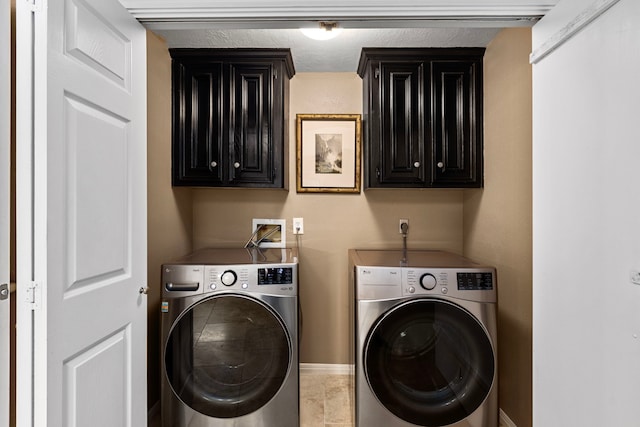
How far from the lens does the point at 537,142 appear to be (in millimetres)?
1205

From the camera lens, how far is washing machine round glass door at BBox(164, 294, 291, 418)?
176 centimetres

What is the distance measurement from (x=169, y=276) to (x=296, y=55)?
1689mm

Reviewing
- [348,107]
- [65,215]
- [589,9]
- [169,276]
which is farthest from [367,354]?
[348,107]

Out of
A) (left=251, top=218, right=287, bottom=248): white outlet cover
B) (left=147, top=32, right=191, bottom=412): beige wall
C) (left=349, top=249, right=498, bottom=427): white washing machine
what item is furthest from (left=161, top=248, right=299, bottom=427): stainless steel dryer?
(left=251, top=218, right=287, bottom=248): white outlet cover

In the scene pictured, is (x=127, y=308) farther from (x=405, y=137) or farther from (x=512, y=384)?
(x=512, y=384)

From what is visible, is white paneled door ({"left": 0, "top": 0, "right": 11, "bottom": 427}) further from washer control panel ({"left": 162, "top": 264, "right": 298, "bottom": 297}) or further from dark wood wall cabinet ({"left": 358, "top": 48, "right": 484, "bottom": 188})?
dark wood wall cabinet ({"left": 358, "top": 48, "right": 484, "bottom": 188})

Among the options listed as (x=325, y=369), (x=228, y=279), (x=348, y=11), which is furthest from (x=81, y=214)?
(x=325, y=369)

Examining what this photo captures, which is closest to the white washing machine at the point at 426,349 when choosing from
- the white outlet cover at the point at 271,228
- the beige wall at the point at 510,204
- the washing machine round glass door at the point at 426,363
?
the washing machine round glass door at the point at 426,363

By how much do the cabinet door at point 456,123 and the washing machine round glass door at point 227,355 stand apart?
1433 mm

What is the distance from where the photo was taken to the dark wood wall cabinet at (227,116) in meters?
2.18

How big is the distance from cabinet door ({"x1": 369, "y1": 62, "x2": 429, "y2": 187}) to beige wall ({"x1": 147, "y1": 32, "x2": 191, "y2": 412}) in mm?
1369

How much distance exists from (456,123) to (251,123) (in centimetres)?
137

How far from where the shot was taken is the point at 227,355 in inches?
69.9

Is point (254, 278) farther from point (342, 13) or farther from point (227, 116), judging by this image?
point (342, 13)
